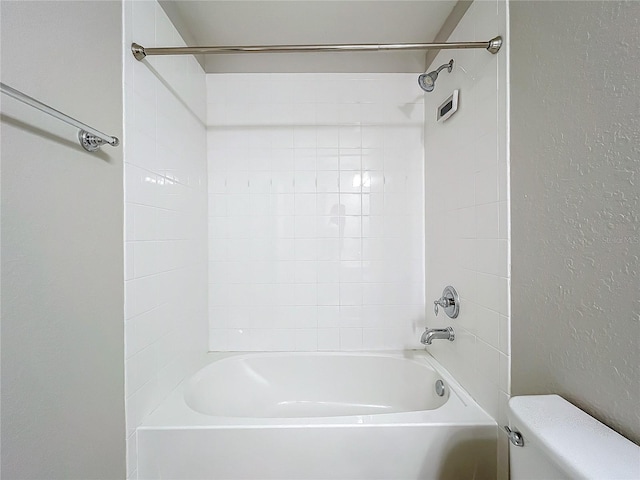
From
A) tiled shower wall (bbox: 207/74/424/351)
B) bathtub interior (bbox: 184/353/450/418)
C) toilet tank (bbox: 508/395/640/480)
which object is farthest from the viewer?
tiled shower wall (bbox: 207/74/424/351)

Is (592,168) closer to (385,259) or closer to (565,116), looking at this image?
(565,116)

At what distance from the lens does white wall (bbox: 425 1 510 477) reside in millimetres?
1190

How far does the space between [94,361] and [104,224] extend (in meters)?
0.43

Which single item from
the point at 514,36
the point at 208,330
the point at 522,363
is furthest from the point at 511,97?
the point at 208,330

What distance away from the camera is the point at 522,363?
1079 mm

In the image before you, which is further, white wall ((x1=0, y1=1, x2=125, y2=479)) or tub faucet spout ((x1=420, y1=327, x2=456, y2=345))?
tub faucet spout ((x1=420, y1=327, x2=456, y2=345))

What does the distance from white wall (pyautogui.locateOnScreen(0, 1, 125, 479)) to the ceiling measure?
0.69 m

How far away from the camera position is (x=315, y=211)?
2.10 metres

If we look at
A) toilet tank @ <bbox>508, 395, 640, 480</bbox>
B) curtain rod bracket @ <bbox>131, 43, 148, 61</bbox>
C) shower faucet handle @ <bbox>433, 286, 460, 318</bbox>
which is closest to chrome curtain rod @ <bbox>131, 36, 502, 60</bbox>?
curtain rod bracket @ <bbox>131, 43, 148, 61</bbox>

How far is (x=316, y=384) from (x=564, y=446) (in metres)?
1.52

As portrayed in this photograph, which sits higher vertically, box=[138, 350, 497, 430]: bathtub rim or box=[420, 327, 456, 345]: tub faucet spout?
box=[420, 327, 456, 345]: tub faucet spout

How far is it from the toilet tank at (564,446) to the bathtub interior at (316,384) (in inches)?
40.0

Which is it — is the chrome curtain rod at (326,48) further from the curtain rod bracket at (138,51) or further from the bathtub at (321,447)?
the bathtub at (321,447)

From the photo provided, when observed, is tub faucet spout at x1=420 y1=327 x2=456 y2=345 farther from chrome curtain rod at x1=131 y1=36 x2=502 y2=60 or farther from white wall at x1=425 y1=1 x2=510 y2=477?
chrome curtain rod at x1=131 y1=36 x2=502 y2=60
